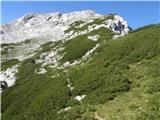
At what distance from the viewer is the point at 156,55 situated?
48.3m

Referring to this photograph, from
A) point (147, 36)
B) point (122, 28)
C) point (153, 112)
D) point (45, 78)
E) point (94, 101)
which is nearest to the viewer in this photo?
point (153, 112)

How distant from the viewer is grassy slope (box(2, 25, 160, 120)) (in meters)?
32.4

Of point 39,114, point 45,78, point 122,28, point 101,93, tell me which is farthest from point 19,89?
point 122,28

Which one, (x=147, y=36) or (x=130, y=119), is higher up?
(x=147, y=36)

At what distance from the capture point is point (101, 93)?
125ft

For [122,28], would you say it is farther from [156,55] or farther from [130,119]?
[130,119]

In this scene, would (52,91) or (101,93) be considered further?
(52,91)

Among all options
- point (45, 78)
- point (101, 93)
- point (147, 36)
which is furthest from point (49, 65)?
point (101, 93)

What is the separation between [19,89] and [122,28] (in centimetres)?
6791

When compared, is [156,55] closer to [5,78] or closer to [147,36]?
[147,36]

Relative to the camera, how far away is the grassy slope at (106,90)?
32.4m

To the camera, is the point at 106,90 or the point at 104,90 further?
the point at 104,90

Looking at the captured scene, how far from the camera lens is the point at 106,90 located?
38.4 metres

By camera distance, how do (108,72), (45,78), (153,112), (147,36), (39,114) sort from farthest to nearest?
1. (147,36)
2. (45,78)
3. (108,72)
4. (39,114)
5. (153,112)
